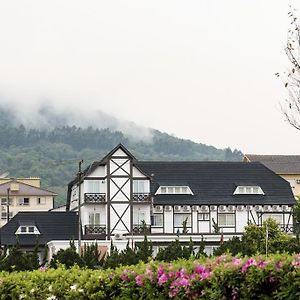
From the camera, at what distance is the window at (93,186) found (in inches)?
2867

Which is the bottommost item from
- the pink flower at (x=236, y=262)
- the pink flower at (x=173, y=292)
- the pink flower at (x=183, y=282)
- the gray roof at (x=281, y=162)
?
the pink flower at (x=173, y=292)

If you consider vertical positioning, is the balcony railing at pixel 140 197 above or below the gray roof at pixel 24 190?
below

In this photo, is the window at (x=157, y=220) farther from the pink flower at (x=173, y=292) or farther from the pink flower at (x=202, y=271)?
the pink flower at (x=202, y=271)

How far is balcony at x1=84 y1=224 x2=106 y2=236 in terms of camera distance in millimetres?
71500

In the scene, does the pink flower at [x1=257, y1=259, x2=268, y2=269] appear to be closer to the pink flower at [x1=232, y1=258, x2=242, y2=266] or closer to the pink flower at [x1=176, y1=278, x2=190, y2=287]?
the pink flower at [x1=232, y1=258, x2=242, y2=266]

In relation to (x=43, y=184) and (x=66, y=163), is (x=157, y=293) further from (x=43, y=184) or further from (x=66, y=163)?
(x=66, y=163)

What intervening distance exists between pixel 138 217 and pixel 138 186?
2.16 m

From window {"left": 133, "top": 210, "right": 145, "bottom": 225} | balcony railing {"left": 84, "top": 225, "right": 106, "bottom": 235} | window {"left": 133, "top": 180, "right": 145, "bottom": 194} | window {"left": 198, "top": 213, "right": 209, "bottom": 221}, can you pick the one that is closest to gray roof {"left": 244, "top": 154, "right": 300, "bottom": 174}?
window {"left": 198, "top": 213, "right": 209, "bottom": 221}

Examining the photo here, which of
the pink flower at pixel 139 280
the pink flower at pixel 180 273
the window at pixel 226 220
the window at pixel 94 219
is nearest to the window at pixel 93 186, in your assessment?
the window at pixel 94 219

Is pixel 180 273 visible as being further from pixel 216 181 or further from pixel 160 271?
pixel 216 181

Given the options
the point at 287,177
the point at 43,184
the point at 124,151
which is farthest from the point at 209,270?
the point at 43,184

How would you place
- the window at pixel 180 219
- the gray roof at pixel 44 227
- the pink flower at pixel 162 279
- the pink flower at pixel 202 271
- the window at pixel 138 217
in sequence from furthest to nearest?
1. the window at pixel 180 219
2. the window at pixel 138 217
3. the gray roof at pixel 44 227
4. the pink flower at pixel 162 279
5. the pink flower at pixel 202 271

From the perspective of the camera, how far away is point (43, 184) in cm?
17775

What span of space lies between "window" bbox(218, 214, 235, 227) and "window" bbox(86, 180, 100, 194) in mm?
9083
